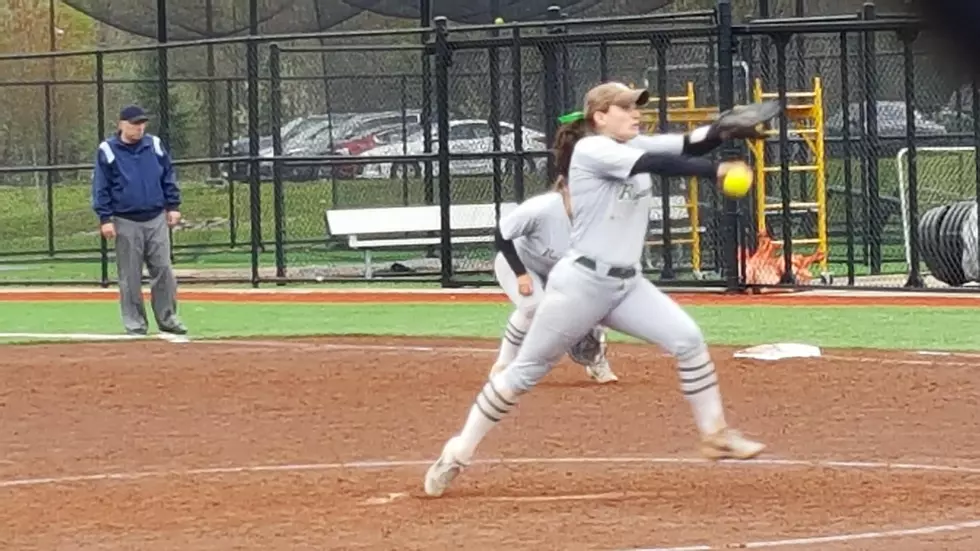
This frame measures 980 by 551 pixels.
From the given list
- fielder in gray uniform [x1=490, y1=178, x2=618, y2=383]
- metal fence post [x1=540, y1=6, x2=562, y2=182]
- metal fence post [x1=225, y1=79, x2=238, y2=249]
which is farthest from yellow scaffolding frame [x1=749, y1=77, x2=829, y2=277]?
fielder in gray uniform [x1=490, y1=178, x2=618, y2=383]

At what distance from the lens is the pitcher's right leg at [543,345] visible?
7.40 m

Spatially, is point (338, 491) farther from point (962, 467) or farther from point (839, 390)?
point (839, 390)

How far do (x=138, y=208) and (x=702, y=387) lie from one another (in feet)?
31.2

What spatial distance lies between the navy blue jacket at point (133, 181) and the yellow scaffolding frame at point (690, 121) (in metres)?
5.89

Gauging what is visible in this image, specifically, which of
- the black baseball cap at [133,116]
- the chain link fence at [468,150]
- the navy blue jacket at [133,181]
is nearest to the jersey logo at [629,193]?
the black baseball cap at [133,116]

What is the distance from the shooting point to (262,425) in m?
10.6

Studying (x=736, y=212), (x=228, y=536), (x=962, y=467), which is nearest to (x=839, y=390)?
(x=962, y=467)

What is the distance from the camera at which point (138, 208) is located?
633 inches

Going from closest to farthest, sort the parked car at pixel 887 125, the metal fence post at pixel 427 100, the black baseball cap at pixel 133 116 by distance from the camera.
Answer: the black baseball cap at pixel 133 116 → the metal fence post at pixel 427 100 → the parked car at pixel 887 125

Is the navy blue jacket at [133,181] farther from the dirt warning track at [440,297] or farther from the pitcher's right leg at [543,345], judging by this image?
the pitcher's right leg at [543,345]

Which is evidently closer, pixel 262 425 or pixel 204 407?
pixel 262 425

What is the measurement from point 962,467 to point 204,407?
5032mm

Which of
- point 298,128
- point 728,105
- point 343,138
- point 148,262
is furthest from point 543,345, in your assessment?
point 298,128

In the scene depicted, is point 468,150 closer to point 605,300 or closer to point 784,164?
point 784,164
